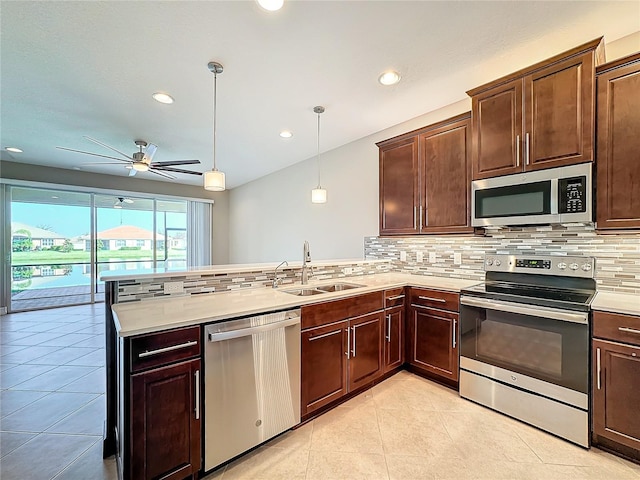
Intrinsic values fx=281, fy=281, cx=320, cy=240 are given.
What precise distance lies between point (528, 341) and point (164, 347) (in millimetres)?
2402

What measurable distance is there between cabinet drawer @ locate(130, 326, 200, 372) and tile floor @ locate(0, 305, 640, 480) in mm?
797

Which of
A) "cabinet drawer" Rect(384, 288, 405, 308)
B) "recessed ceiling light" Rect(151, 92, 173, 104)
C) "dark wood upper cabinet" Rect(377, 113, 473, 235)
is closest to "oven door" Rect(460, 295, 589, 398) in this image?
"cabinet drawer" Rect(384, 288, 405, 308)

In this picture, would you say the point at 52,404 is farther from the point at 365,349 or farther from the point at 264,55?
the point at 264,55

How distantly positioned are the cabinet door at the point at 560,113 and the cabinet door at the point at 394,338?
66.0 inches

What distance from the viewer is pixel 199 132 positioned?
3816 mm

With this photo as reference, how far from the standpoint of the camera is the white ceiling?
1.81 meters

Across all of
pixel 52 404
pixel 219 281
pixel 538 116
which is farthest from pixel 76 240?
pixel 538 116

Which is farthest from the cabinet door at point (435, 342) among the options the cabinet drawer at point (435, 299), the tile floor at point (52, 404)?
the tile floor at point (52, 404)

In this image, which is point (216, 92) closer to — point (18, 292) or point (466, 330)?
point (466, 330)

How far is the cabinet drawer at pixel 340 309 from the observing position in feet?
6.68

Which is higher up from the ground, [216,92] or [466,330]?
[216,92]

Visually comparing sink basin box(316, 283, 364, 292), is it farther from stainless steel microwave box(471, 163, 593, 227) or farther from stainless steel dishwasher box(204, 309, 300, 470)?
stainless steel microwave box(471, 163, 593, 227)

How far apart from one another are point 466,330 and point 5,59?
4.35 meters

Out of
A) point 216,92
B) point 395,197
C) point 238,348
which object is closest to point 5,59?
point 216,92
